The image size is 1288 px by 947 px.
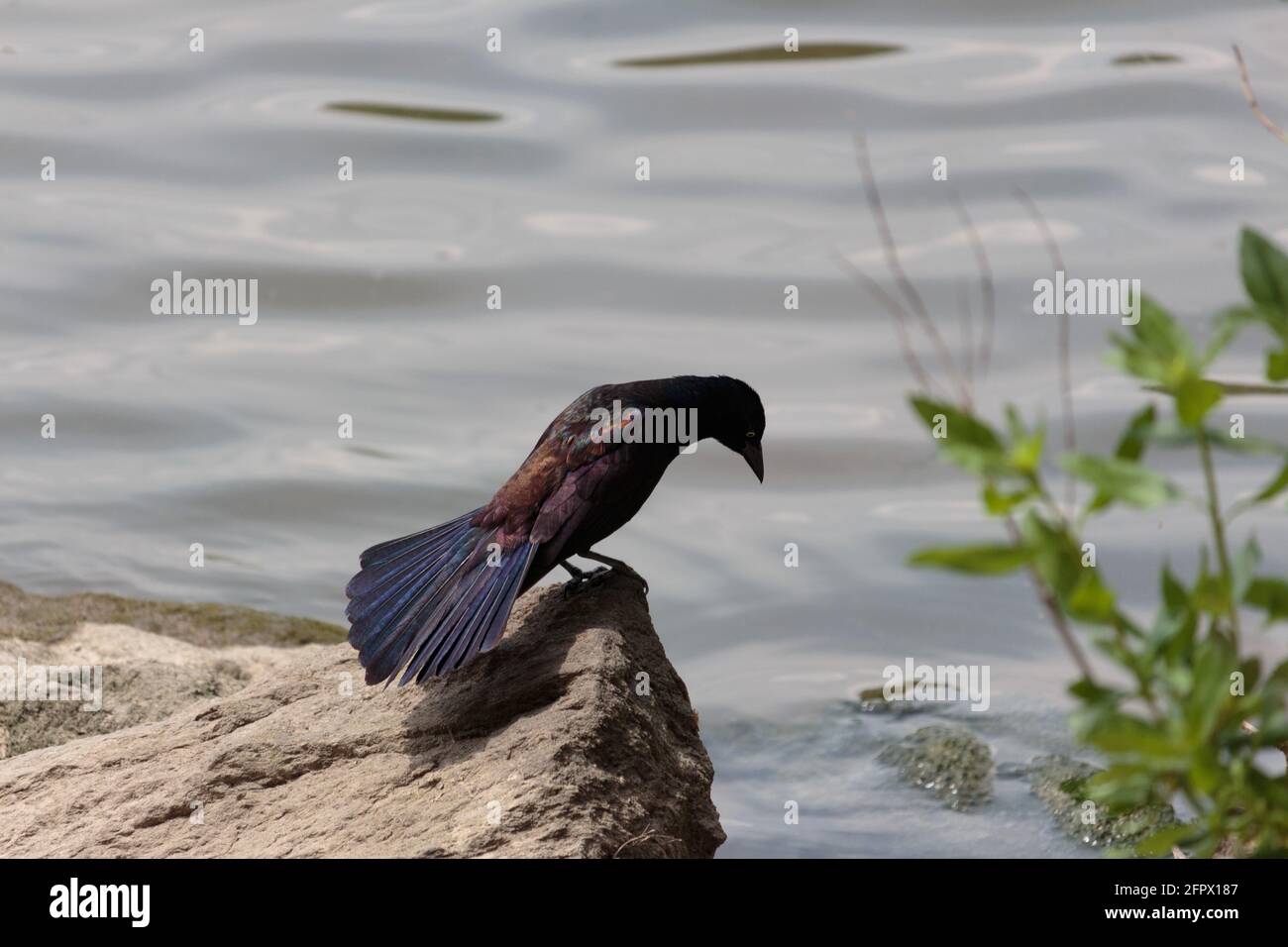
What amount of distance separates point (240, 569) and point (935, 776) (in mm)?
4073

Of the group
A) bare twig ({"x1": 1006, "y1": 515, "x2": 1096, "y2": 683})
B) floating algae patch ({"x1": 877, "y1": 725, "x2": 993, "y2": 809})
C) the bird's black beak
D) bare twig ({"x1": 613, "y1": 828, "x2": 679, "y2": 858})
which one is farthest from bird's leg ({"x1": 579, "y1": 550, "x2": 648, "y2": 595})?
bare twig ({"x1": 1006, "y1": 515, "x2": 1096, "y2": 683})

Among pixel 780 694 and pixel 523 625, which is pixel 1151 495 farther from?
pixel 780 694

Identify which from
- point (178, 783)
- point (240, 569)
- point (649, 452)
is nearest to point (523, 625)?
point (649, 452)

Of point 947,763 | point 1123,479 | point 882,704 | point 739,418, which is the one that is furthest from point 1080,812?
point 1123,479

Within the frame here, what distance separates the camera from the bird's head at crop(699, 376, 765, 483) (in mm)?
4934

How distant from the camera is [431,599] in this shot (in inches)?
168

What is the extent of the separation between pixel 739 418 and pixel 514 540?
97 cm

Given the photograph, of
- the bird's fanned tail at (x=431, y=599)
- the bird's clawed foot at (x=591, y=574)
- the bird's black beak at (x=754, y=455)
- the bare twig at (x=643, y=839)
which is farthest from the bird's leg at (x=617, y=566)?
the bare twig at (x=643, y=839)

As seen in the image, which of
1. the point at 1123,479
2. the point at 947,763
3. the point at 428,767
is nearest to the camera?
the point at 1123,479

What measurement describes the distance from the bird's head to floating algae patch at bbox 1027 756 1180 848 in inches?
58.2

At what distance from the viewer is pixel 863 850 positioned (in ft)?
19.6

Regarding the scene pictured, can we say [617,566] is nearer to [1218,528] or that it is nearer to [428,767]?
[428,767]

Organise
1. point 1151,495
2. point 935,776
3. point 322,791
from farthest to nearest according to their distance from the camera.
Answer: point 935,776 → point 322,791 → point 1151,495
